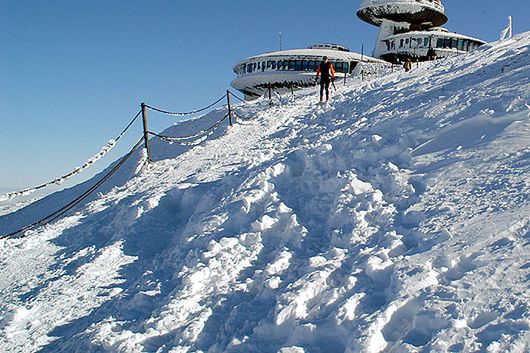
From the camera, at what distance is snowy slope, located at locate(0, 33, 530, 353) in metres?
4.19

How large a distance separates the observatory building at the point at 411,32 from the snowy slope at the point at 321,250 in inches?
1450

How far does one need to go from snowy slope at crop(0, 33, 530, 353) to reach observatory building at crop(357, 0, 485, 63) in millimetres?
36832

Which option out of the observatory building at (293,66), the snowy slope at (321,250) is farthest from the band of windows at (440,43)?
the snowy slope at (321,250)

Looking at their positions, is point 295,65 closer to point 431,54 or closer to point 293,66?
point 293,66

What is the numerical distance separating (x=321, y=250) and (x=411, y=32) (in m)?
44.8

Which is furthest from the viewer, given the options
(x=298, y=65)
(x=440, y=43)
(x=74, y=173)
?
(x=440, y=43)

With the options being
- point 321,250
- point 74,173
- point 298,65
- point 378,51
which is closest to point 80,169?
point 74,173

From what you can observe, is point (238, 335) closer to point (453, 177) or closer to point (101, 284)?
point (101, 284)

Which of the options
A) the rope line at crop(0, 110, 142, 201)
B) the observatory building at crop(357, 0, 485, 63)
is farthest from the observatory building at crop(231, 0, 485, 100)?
the rope line at crop(0, 110, 142, 201)

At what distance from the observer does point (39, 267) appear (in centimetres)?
786

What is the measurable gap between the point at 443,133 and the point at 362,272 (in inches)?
147

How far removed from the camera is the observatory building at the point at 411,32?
44969mm

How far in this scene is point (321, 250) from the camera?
5988 mm

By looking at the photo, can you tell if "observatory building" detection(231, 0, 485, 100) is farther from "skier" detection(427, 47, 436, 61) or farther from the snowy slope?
the snowy slope
